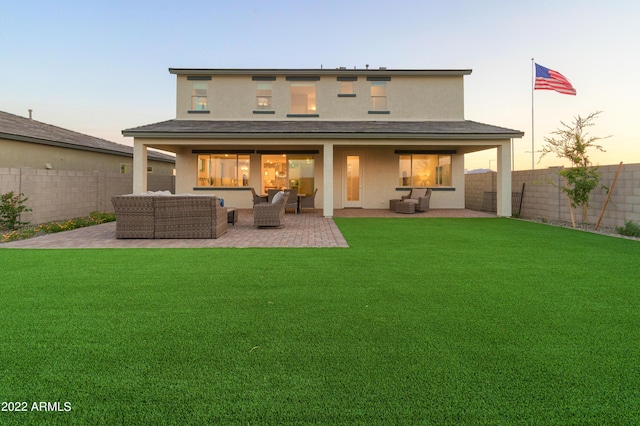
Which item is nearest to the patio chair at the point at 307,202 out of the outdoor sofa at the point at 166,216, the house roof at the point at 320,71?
the house roof at the point at 320,71

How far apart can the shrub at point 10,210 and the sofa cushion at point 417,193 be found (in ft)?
44.9

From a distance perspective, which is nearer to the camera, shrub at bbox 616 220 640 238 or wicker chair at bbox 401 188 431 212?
shrub at bbox 616 220 640 238

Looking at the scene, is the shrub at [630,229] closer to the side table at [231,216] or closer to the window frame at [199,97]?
the side table at [231,216]

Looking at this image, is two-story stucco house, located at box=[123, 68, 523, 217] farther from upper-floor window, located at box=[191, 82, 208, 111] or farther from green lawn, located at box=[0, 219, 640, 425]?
green lawn, located at box=[0, 219, 640, 425]

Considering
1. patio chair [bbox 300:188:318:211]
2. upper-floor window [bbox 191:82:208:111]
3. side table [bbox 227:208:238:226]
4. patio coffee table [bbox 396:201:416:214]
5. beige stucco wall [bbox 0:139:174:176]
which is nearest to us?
side table [bbox 227:208:238:226]

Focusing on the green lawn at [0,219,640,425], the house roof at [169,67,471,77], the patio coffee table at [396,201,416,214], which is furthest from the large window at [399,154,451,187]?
the green lawn at [0,219,640,425]

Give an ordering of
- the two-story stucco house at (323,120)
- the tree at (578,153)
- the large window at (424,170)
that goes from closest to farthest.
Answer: the tree at (578,153) → the two-story stucco house at (323,120) → the large window at (424,170)

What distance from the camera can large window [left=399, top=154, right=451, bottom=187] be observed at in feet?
54.7

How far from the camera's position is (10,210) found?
31.2 ft

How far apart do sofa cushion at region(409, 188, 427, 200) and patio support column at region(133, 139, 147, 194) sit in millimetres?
10869

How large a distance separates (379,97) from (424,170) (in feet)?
13.6

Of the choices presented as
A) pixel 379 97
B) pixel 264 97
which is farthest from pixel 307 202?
pixel 379 97

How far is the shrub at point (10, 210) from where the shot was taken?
9.46 m

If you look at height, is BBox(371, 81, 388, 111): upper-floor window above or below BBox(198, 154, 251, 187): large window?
above
